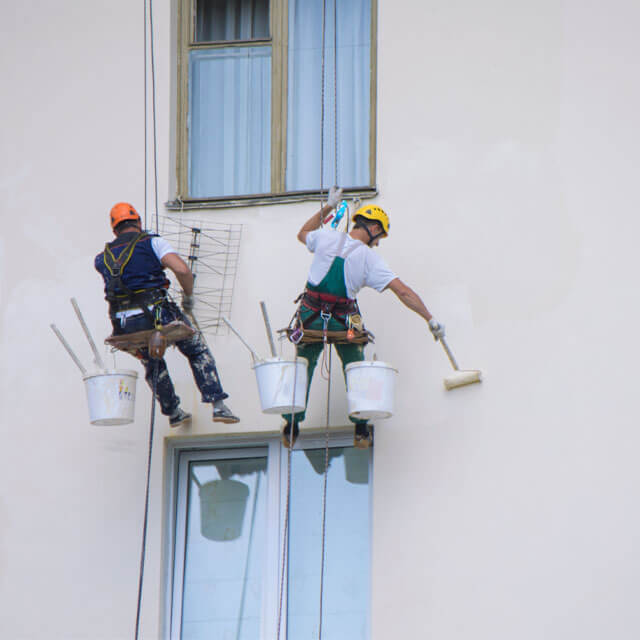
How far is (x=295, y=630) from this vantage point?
901 cm

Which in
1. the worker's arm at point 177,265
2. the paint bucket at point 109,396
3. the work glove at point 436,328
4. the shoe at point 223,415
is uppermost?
the worker's arm at point 177,265

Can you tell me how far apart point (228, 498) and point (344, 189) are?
2.09 m

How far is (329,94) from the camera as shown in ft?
33.9

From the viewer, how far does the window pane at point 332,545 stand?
29.5 ft

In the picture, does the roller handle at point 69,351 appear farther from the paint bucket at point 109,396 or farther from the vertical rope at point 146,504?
the vertical rope at point 146,504

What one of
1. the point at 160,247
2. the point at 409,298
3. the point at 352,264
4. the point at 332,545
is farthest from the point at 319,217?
the point at 332,545

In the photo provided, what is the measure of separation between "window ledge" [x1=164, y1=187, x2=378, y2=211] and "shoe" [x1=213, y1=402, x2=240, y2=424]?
147cm

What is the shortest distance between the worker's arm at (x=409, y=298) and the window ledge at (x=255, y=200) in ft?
3.13

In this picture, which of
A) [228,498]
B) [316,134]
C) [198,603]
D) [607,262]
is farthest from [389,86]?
[198,603]

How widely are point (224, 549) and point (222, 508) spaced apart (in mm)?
264

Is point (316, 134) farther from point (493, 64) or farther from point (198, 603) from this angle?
point (198, 603)

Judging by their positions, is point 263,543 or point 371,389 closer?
point 371,389

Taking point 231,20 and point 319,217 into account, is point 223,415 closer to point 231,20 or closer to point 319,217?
point 319,217

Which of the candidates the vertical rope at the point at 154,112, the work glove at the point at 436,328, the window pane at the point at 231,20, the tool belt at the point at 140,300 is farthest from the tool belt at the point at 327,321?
the window pane at the point at 231,20
